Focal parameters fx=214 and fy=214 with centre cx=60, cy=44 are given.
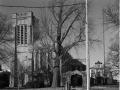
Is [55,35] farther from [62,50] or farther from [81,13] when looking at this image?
[81,13]

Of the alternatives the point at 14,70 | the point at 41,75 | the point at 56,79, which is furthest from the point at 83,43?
the point at 14,70

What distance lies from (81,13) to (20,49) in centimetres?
3985

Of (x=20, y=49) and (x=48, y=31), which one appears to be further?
(x=20, y=49)

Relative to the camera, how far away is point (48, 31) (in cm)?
2944

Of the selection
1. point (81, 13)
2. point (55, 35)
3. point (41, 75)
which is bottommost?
point (41, 75)

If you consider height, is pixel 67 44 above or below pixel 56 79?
above

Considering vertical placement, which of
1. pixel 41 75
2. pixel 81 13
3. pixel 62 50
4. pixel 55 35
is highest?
pixel 81 13

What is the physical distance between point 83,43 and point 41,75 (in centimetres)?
2361

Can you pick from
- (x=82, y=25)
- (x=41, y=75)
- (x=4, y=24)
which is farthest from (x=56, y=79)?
(x=41, y=75)

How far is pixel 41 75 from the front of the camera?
1997 inches

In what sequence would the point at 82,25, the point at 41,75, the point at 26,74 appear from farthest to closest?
the point at 26,74 < the point at 41,75 < the point at 82,25

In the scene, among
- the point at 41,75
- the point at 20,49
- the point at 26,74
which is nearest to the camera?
the point at 41,75

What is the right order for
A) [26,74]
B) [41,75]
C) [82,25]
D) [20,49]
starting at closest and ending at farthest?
1. [82,25]
2. [41,75]
3. [26,74]
4. [20,49]

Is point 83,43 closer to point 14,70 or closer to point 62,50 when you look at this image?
point 62,50
